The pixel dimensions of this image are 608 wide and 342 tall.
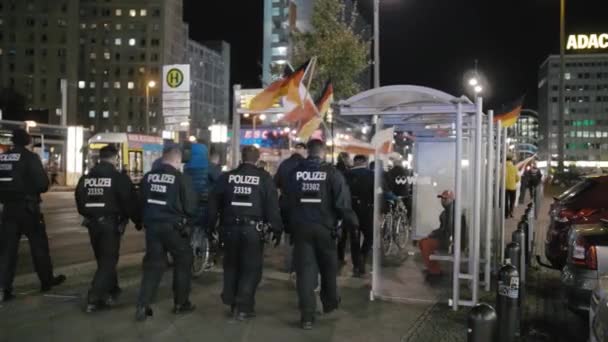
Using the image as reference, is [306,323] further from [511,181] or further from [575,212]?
[511,181]

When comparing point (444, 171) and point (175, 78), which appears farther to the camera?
point (444, 171)

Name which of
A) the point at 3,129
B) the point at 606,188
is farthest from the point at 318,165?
the point at 3,129

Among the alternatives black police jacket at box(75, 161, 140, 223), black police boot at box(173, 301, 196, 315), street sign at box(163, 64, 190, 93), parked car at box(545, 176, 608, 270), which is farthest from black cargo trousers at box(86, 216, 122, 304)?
parked car at box(545, 176, 608, 270)

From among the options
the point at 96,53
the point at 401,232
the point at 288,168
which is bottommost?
the point at 401,232

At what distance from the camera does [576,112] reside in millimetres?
171875

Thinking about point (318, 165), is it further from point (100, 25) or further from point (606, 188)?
point (100, 25)

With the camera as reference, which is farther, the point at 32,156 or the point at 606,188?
the point at 606,188

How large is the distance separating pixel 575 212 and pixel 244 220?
210 inches

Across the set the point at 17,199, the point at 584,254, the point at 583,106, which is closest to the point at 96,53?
the point at 583,106

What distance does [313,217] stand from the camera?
6.73m

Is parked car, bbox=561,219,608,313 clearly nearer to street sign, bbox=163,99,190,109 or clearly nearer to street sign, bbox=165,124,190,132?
street sign, bbox=163,99,190,109

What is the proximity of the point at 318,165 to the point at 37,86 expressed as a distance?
13915cm

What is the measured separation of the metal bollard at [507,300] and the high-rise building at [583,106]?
174m

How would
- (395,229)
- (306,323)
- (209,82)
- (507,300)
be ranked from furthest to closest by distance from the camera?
1. (209,82)
2. (395,229)
3. (306,323)
4. (507,300)
